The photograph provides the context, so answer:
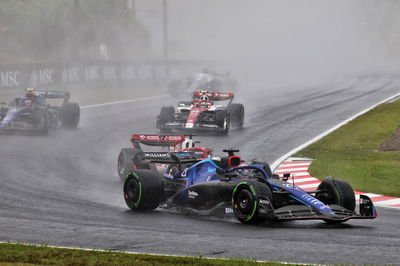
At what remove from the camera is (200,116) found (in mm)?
28562

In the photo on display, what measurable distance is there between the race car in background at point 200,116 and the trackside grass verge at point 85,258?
17350 millimetres

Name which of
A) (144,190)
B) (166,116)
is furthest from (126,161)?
(166,116)

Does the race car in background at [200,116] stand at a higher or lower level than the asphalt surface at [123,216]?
higher

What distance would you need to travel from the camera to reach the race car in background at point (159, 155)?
53.9 ft

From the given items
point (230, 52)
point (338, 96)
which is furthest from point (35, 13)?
point (230, 52)

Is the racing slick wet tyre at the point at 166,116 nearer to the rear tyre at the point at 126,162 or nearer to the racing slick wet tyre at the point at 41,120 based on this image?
the racing slick wet tyre at the point at 41,120

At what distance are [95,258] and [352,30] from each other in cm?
12020

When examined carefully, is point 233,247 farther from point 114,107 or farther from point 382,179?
point 114,107

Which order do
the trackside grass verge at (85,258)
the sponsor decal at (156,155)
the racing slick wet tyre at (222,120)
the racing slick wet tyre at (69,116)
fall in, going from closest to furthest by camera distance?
1. the trackside grass verge at (85,258)
2. the sponsor decal at (156,155)
3. the racing slick wet tyre at (222,120)
4. the racing slick wet tyre at (69,116)

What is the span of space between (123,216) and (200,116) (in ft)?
48.1

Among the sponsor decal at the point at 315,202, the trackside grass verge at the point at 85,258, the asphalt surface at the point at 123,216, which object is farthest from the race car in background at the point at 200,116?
the trackside grass verge at the point at 85,258

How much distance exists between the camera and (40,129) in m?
27.6

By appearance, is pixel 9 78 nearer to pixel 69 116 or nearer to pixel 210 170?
pixel 69 116

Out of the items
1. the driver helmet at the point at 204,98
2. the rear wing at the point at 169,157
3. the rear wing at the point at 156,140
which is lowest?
the rear wing at the point at 169,157
